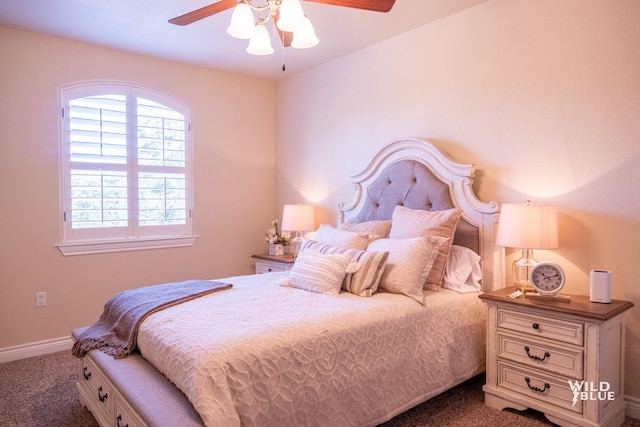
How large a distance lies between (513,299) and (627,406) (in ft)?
2.90

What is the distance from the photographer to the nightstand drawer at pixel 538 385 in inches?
83.6

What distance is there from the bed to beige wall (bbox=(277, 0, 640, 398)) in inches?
11.4

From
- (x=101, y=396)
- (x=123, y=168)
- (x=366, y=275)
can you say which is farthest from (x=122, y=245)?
(x=366, y=275)

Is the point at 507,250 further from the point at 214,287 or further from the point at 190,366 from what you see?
the point at 190,366

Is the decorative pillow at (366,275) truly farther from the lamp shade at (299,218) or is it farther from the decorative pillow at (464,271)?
the lamp shade at (299,218)

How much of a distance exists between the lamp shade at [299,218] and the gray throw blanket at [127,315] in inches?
58.5

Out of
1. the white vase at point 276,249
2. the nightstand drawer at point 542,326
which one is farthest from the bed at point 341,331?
the white vase at point 276,249

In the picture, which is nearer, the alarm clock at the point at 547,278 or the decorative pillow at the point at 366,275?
the alarm clock at the point at 547,278

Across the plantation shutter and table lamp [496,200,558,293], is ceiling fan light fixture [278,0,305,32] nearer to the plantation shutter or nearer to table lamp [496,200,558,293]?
table lamp [496,200,558,293]

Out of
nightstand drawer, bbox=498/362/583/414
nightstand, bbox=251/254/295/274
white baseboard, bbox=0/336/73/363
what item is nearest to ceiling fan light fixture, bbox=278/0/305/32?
nightstand drawer, bbox=498/362/583/414

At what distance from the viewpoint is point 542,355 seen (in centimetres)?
221

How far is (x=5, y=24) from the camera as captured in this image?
10.4 feet

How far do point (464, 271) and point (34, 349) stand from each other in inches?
135

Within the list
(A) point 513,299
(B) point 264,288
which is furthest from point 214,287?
(A) point 513,299
